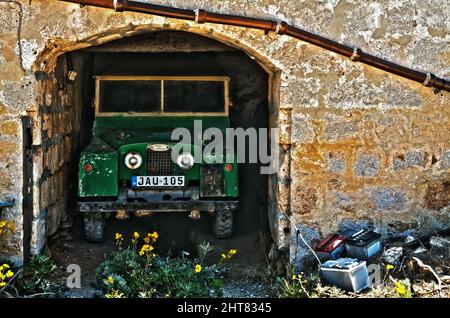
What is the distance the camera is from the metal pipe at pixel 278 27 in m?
6.00

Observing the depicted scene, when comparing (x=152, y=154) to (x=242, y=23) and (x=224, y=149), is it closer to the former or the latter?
(x=224, y=149)

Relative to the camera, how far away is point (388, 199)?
21.3 ft

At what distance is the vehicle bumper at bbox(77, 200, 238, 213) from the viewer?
7305mm

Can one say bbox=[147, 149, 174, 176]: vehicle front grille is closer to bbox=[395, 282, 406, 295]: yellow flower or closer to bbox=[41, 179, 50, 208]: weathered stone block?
bbox=[41, 179, 50, 208]: weathered stone block

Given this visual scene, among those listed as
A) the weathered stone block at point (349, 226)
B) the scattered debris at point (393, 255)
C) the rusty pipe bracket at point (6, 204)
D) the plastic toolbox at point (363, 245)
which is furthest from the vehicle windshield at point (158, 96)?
the scattered debris at point (393, 255)

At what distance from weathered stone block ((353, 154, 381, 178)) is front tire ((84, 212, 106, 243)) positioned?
289 centimetres

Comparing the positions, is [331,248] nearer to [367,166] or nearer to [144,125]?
[367,166]

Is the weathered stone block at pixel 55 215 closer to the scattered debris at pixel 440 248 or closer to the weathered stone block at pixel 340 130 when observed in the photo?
the weathered stone block at pixel 340 130

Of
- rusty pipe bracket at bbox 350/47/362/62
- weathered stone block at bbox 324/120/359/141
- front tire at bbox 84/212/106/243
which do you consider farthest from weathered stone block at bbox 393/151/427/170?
front tire at bbox 84/212/106/243

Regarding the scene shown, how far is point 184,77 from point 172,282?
2.88 meters

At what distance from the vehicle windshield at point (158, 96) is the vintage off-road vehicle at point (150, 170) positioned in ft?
0.04

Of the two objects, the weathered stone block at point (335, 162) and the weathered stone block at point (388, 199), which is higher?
the weathered stone block at point (335, 162)

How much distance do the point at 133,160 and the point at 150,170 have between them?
0.73ft

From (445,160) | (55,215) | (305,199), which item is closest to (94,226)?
(55,215)
